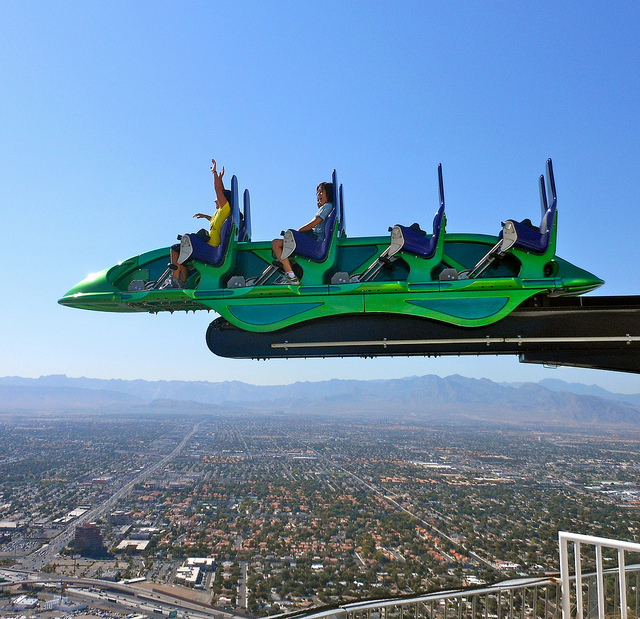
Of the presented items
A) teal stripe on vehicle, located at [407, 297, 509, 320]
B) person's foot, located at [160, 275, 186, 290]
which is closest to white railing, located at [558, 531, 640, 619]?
teal stripe on vehicle, located at [407, 297, 509, 320]

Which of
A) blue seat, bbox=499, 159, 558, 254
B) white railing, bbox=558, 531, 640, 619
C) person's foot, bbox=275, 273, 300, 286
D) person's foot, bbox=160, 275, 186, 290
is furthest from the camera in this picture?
person's foot, bbox=160, 275, 186, 290

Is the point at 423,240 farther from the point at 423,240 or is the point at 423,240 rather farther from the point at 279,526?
the point at 279,526

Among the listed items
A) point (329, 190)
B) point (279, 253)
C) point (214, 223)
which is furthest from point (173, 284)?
Answer: point (329, 190)

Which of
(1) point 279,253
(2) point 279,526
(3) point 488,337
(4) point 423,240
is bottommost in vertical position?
(2) point 279,526

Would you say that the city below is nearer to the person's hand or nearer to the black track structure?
the black track structure

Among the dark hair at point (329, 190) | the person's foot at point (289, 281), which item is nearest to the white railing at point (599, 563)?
the person's foot at point (289, 281)

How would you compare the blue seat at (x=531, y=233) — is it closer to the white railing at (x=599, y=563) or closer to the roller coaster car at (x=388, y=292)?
the roller coaster car at (x=388, y=292)
